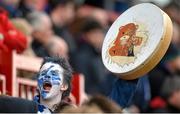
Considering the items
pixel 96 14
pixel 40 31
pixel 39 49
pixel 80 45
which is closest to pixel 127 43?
pixel 39 49

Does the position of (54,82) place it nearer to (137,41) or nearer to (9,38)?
(137,41)

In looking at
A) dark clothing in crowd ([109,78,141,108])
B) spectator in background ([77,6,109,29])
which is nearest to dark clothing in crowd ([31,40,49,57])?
spectator in background ([77,6,109,29])

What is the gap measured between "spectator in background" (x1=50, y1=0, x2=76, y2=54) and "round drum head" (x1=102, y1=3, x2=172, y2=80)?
4014mm

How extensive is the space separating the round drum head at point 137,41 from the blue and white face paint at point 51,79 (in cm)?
44

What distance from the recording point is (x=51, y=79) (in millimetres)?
7004

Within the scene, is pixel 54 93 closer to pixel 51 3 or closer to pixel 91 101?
pixel 91 101

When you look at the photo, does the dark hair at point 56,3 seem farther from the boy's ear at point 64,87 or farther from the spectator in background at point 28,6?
the boy's ear at point 64,87

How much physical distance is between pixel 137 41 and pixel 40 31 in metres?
→ 3.34

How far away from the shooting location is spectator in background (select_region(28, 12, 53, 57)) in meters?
10.1

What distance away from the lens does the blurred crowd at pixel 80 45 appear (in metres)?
10.0

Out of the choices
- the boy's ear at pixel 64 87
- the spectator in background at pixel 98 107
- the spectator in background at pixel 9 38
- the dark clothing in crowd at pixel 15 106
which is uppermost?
the spectator in background at pixel 9 38

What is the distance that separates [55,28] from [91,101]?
587cm

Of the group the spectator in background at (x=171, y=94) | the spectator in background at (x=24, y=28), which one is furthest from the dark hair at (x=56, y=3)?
the spectator in background at (x=24, y=28)

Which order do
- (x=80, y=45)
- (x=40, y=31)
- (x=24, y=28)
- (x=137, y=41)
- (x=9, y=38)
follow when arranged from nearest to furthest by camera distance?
(x=137, y=41)
(x=9, y=38)
(x=24, y=28)
(x=40, y=31)
(x=80, y=45)
